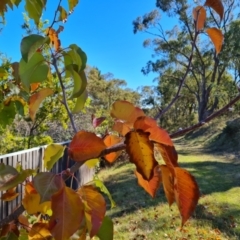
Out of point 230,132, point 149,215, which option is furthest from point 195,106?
point 149,215

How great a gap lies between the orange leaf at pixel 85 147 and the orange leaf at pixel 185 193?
0.25ft

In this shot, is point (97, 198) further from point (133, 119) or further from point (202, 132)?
point (202, 132)

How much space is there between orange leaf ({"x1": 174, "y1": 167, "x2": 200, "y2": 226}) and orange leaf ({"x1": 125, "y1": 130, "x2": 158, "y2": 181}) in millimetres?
32

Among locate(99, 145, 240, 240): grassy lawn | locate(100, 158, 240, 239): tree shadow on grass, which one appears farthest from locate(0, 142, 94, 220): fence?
locate(100, 158, 240, 239): tree shadow on grass

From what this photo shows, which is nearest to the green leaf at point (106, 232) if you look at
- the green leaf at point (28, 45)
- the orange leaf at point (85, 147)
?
the orange leaf at point (85, 147)

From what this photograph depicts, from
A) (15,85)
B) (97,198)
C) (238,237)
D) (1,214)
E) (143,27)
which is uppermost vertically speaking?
(143,27)

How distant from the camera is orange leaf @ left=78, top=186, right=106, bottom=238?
30cm

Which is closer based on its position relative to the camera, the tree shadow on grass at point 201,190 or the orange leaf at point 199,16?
the orange leaf at point 199,16

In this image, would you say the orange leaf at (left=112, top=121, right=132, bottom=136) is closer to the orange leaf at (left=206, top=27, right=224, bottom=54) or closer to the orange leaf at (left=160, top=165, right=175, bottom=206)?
the orange leaf at (left=160, top=165, right=175, bottom=206)

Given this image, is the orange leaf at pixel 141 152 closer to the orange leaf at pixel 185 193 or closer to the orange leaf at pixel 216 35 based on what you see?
the orange leaf at pixel 185 193

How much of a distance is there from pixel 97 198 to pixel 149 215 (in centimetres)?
310

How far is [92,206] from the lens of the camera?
305 mm

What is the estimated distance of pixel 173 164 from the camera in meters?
0.28

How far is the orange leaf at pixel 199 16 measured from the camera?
0.38 meters
